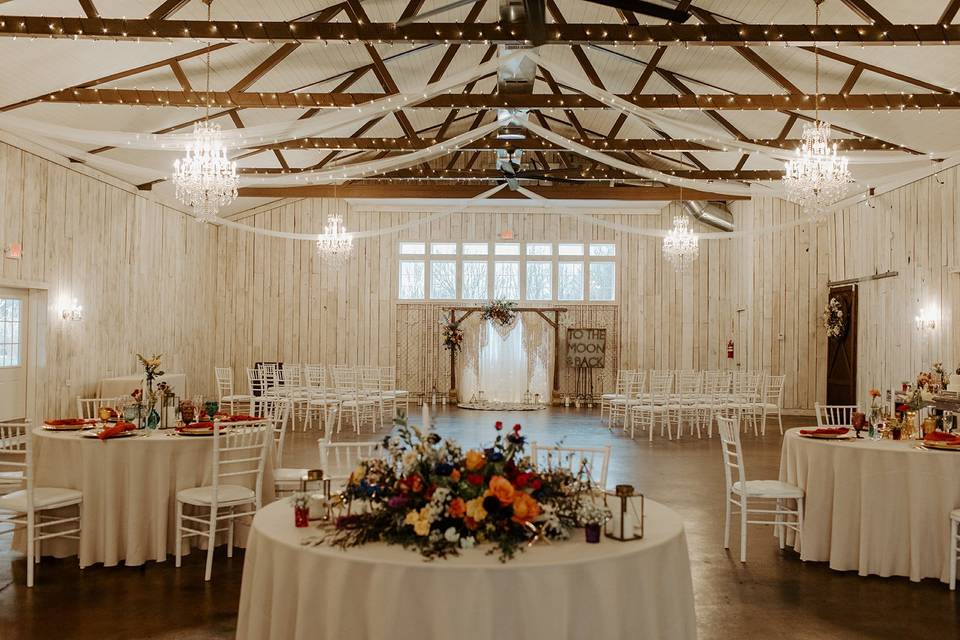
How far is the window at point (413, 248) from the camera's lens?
17.4 m

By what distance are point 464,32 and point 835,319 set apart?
1008 cm

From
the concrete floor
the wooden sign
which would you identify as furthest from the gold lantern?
the wooden sign

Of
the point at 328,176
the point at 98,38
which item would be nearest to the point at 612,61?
the point at 328,176

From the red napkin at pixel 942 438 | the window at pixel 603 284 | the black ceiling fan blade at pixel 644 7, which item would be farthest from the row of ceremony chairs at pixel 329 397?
the red napkin at pixel 942 438

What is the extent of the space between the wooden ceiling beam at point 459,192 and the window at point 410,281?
73.8 inches

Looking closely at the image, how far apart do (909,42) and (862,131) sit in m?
3.97

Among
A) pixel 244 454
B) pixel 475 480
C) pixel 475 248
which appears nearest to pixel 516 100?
pixel 244 454

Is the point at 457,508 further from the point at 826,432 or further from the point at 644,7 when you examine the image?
the point at 644,7

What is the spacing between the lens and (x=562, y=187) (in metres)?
15.9

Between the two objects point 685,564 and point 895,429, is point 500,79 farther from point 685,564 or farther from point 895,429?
point 685,564

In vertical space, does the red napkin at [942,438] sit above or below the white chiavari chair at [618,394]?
above

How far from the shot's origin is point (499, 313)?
54.1 ft

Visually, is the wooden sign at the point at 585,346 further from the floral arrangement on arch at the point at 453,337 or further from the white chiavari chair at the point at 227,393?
the white chiavari chair at the point at 227,393

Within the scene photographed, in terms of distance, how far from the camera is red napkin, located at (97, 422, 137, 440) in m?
5.14
